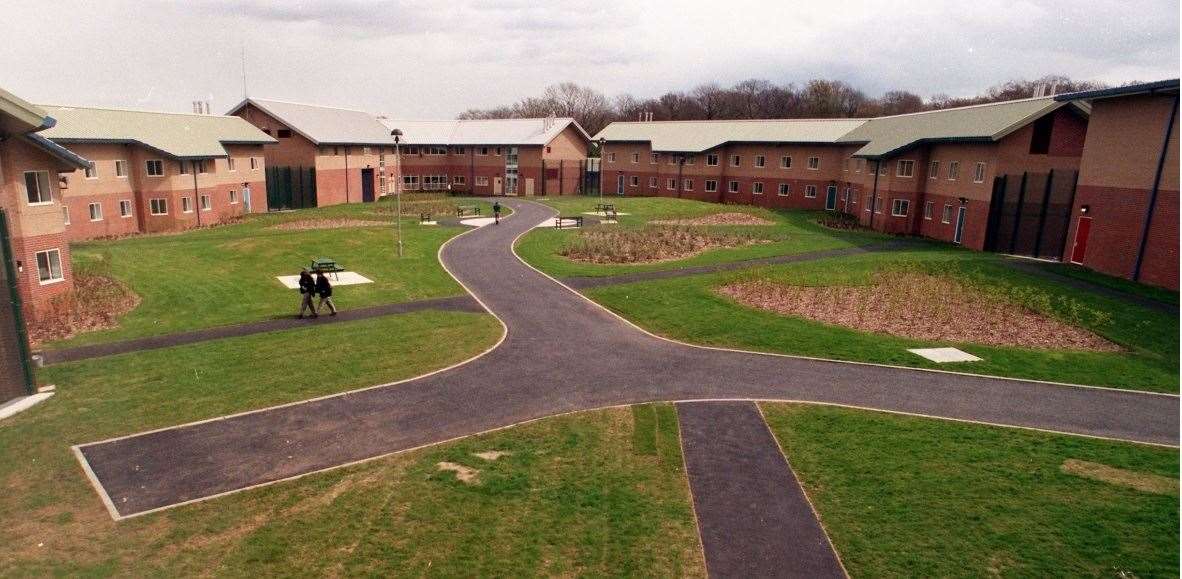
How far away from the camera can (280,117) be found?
59.0 m

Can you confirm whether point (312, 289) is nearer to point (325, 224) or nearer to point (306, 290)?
point (306, 290)

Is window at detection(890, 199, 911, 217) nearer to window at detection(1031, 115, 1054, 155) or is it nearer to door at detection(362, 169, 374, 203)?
window at detection(1031, 115, 1054, 155)

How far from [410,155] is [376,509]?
6911 cm

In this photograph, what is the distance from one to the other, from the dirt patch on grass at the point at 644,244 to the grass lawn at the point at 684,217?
0.90 meters

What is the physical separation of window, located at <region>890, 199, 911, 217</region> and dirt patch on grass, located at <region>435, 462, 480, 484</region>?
4191 centimetres

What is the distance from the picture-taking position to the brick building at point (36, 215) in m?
22.1

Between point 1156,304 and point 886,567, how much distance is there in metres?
23.2

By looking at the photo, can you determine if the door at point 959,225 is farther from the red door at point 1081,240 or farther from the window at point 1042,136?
the red door at point 1081,240

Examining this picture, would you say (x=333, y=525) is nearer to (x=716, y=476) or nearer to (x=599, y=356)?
(x=716, y=476)

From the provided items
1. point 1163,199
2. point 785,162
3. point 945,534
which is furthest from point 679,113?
point 945,534

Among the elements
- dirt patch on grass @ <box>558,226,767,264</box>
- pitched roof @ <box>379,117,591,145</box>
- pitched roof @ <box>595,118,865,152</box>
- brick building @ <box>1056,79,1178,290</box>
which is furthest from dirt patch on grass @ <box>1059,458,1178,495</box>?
pitched roof @ <box>379,117,591,145</box>

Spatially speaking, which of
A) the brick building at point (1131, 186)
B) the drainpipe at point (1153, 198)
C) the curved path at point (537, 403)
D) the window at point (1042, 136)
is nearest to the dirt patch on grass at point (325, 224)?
the curved path at point (537, 403)

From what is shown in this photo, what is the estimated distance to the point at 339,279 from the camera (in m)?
29.7

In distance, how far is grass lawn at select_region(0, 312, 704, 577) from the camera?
971 centimetres
